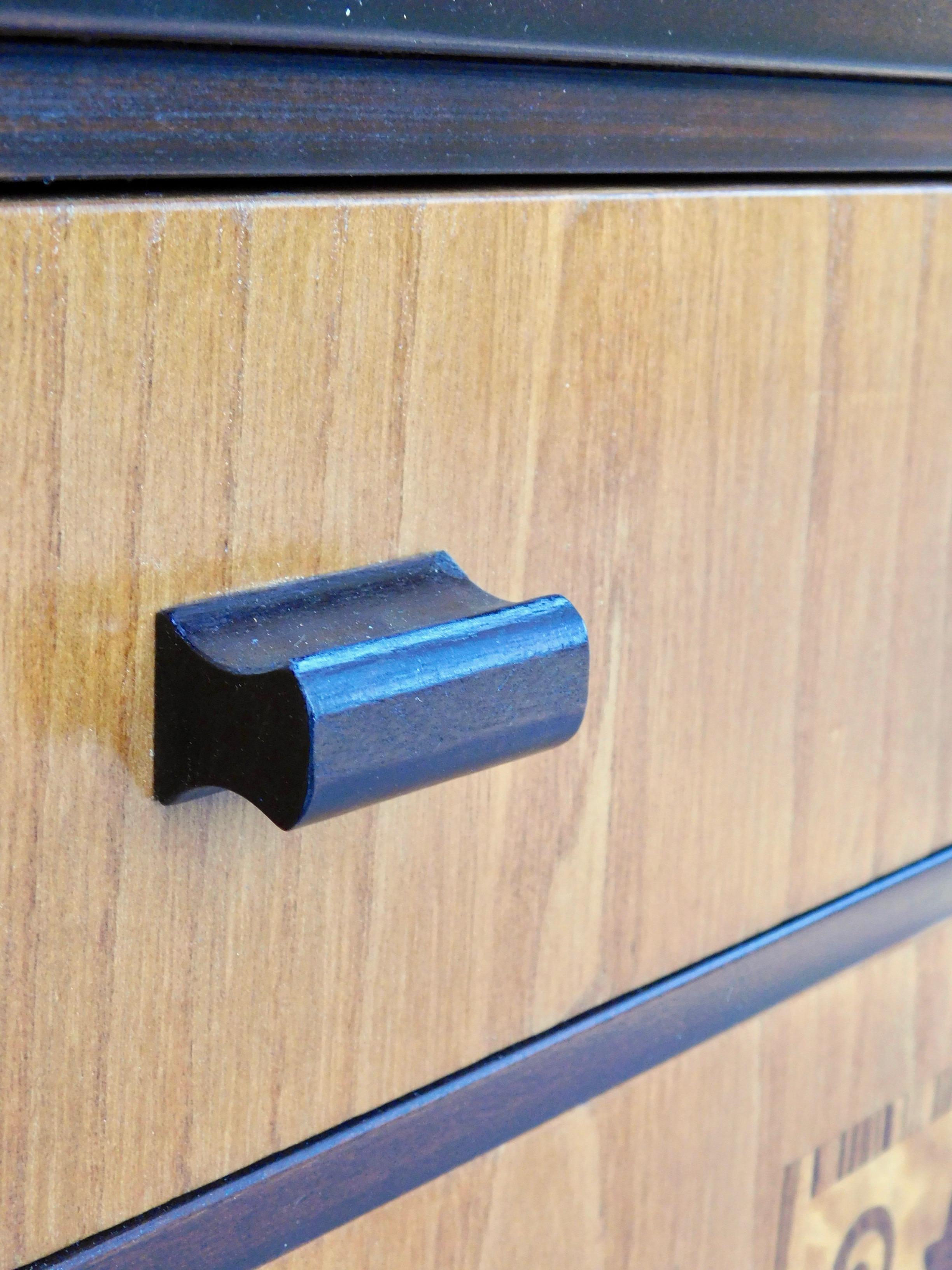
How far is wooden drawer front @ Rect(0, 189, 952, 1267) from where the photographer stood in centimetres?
18

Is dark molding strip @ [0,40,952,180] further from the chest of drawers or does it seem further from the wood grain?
the wood grain

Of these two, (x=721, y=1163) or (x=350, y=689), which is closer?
(x=350, y=689)

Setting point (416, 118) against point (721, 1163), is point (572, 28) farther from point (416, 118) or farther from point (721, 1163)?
point (721, 1163)

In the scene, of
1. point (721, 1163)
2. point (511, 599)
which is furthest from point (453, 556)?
point (721, 1163)

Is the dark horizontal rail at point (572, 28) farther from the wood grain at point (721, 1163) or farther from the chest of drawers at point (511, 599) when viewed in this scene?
the wood grain at point (721, 1163)

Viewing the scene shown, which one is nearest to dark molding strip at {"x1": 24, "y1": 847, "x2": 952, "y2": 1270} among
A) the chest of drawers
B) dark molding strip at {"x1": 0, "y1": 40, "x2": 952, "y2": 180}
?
the chest of drawers

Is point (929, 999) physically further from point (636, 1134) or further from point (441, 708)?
point (441, 708)

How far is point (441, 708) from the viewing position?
0.18 m

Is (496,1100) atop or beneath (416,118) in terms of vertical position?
beneath

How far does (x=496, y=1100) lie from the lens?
25 centimetres

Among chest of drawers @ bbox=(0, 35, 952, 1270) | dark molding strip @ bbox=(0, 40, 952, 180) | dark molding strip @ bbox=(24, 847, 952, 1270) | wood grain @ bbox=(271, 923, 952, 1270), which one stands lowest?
wood grain @ bbox=(271, 923, 952, 1270)

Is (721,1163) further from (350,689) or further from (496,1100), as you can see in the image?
(350,689)

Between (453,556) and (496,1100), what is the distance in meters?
0.11

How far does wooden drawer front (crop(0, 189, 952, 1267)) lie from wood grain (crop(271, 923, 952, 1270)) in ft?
0.06
